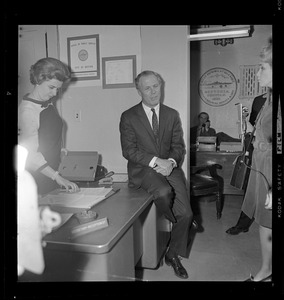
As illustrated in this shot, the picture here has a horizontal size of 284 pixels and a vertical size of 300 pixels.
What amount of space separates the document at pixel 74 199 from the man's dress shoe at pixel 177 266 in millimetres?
455

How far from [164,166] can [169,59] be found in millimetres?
484

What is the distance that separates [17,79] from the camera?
107 cm

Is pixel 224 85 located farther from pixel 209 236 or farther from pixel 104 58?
pixel 209 236

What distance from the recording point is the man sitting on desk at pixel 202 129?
1277 millimetres

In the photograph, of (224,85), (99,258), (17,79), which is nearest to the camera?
(99,258)

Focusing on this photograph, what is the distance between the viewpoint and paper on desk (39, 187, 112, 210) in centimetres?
104

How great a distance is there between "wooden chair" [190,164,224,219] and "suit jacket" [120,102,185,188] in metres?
0.12

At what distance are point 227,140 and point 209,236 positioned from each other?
0.48 m

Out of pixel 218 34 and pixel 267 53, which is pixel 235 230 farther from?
pixel 218 34

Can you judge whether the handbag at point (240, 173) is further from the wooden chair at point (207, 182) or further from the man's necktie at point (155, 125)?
the man's necktie at point (155, 125)

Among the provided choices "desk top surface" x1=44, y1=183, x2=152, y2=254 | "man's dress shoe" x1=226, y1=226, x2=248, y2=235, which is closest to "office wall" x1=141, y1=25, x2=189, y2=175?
"desk top surface" x1=44, y1=183, x2=152, y2=254


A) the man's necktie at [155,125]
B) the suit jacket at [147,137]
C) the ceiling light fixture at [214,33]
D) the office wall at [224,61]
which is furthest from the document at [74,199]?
the ceiling light fixture at [214,33]

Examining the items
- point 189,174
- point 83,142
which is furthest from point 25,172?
point 189,174

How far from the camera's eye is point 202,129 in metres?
1.31
